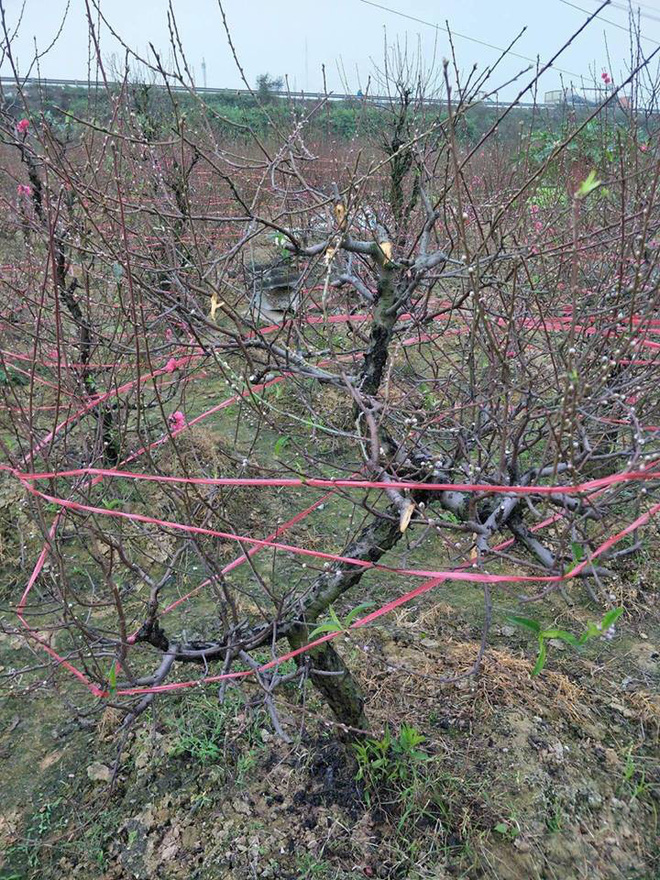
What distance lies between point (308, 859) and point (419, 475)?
124 centimetres

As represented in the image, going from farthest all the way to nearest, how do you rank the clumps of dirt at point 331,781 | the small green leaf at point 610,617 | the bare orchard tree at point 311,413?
1. the clumps of dirt at point 331,781
2. the bare orchard tree at point 311,413
3. the small green leaf at point 610,617

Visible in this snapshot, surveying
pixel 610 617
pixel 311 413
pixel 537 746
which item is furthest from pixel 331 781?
pixel 610 617

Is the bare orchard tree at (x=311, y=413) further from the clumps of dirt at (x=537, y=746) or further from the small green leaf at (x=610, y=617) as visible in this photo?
the clumps of dirt at (x=537, y=746)

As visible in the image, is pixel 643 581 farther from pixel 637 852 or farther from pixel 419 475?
pixel 419 475

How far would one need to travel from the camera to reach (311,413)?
1619mm

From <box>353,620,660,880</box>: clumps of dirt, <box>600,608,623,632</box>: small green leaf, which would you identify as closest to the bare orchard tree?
<box>600,608,623,632</box>: small green leaf

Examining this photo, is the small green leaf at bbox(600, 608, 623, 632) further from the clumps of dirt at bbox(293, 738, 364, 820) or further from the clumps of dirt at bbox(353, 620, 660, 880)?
the clumps of dirt at bbox(293, 738, 364, 820)

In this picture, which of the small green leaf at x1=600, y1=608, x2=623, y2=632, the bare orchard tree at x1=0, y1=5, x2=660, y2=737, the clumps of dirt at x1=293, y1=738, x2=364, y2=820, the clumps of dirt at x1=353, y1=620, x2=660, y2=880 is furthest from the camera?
the clumps of dirt at x1=293, y1=738, x2=364, y2=820

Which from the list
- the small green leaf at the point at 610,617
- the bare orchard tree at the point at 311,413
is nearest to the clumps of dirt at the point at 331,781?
the bare orchard tree at the point at 311,413

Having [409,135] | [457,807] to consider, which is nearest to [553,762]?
[457,807]

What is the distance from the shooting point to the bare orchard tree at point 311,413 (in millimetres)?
1444

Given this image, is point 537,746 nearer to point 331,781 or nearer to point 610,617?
point 331,781

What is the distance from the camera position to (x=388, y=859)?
6.23 ft

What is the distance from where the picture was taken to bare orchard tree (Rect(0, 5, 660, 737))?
4.74 feet
